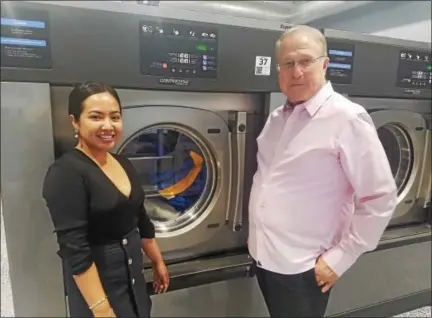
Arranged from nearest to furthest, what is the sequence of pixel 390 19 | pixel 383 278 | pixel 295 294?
pixel 295 294 → pixel 383 278 → pixel 390 19

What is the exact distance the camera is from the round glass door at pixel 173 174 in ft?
4.34

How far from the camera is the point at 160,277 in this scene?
3.90ft

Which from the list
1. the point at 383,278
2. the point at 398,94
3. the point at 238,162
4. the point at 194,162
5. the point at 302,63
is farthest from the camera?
Answer: the point at 383,278

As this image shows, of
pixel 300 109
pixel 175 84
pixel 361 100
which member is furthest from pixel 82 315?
pixel 361 100

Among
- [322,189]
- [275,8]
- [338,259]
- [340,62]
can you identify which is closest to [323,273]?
[338,259]

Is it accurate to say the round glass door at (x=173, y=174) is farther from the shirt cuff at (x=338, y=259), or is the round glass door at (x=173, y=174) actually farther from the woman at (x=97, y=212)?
the shirt cuff at (x=338, y=259)

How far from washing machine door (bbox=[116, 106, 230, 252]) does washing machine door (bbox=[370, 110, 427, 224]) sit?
0.83 m

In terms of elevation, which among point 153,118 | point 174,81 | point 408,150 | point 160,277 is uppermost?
point 174,81

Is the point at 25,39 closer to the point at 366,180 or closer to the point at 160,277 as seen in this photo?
the point at 160,277

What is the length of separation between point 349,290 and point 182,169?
98cm

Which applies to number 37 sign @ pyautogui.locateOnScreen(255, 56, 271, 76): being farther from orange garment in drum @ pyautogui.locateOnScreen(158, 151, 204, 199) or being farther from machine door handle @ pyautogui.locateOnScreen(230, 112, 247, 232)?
orange garment in drum @ pyautogui.locateOnScreen(158, 151, 204, 199)

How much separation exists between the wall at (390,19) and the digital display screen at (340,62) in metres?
0.58

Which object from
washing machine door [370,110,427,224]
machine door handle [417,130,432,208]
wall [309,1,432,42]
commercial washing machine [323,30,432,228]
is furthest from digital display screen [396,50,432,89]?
wall [309,1,432,42]

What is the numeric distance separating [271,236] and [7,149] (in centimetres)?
81
